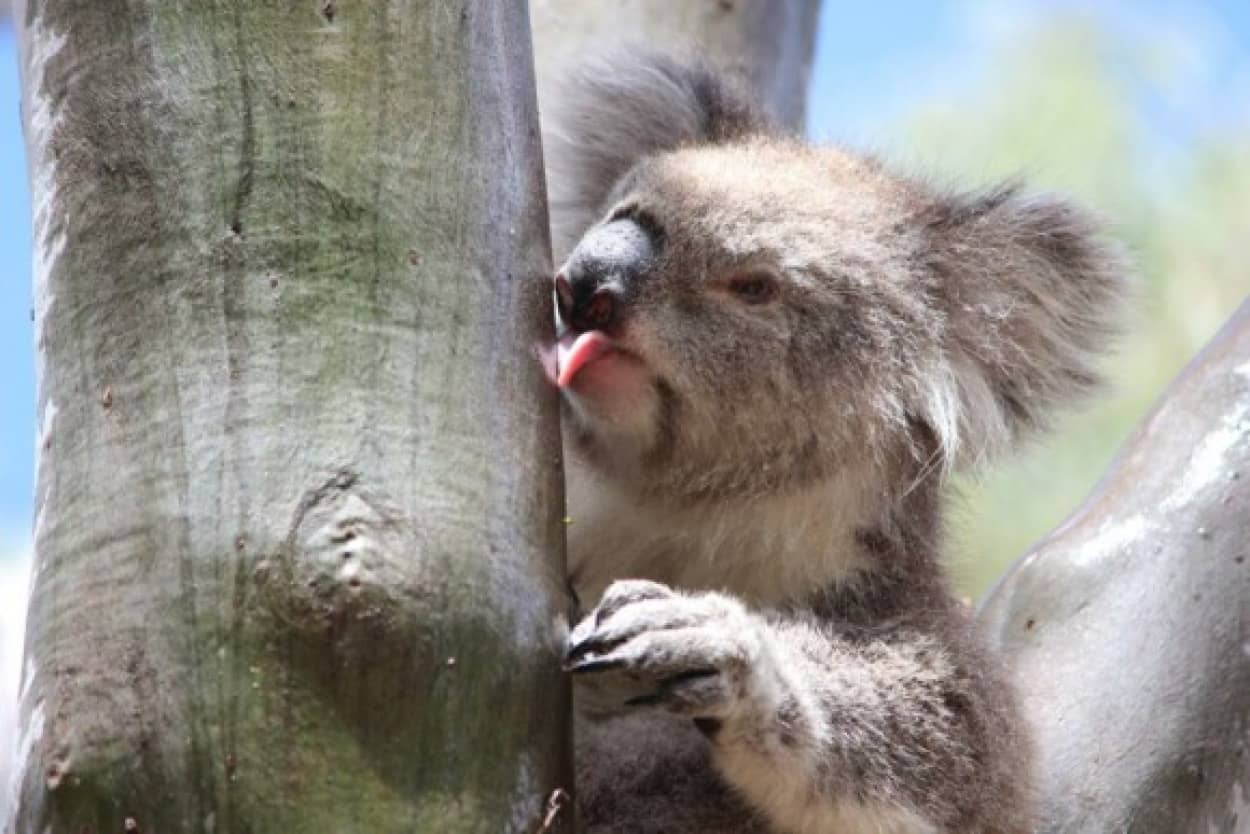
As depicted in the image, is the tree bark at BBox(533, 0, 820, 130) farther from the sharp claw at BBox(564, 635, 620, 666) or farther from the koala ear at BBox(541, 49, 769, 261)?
the sharp claw at BBox(564, 635, 620, 666)

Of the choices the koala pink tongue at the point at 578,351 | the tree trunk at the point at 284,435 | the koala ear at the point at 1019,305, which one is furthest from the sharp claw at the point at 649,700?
the koala ear at the point at 1019,305

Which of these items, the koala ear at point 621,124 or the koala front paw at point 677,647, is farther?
the koala ear at point 621,124

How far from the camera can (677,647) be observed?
2.31 meters

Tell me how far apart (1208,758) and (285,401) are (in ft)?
6.75

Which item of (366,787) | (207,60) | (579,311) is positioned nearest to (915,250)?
(579,311)

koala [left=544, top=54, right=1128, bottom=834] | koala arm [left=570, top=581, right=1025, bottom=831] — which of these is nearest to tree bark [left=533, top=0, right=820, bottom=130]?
koala [left=544, top=54, right=1128, bottom=834]

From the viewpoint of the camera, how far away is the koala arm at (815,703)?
233 centimetres

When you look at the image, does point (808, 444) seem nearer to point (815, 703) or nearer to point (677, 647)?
point (815, 703)

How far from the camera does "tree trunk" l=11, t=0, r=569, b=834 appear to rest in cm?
183

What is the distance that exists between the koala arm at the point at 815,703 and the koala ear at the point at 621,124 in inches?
42.7

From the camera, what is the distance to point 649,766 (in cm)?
284

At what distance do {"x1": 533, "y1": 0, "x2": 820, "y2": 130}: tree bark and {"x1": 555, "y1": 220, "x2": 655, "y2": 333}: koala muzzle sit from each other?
48.3 inches

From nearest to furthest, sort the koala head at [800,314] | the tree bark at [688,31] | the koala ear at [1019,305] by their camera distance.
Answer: the koala head at [800,314], the koala ear at [1019,305], the tree bark at [688,31]

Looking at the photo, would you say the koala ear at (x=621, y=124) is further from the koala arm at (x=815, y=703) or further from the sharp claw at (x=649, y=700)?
the sharp claw at (x=649, y=700)
